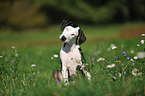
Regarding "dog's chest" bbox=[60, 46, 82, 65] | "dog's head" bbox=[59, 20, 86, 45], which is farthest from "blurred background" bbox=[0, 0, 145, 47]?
"dog's chest" bbox=[60, 46, 82, 65]

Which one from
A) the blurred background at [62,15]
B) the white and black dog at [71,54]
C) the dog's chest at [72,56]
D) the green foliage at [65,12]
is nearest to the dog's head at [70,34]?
the white and black dog at [71,54]

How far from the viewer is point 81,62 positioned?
103 inches

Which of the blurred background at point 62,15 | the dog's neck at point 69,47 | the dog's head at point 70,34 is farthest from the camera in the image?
the blurred background at point 62,15

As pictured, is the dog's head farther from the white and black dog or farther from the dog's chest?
the dog's chest

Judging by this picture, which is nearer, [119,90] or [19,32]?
[119,90]

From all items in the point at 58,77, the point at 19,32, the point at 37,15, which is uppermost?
the point at 37,15

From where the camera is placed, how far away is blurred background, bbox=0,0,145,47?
1390cm

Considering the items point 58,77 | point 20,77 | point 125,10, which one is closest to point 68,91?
point 58,77

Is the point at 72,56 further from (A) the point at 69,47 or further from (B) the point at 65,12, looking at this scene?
(B) the point at 65,12

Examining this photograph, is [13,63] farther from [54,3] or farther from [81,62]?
[54,3]

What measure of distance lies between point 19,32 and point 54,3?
4.63 meters

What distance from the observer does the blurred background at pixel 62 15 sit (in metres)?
13.9

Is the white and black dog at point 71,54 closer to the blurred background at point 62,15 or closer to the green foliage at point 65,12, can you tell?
the blurred background at point 62,15

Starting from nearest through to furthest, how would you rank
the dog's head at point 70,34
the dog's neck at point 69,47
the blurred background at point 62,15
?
the dog's head at point 70,34
the dog's neck at point 69,47
the blurred background at point 62,15
